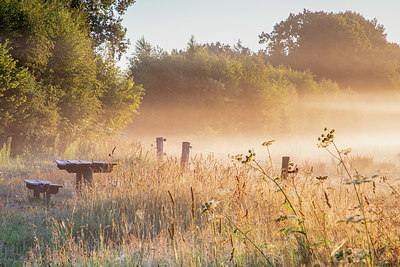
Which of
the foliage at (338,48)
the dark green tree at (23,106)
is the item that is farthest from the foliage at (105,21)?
the foliage at (338,48)

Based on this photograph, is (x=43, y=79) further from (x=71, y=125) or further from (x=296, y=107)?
(x=296, y=107)

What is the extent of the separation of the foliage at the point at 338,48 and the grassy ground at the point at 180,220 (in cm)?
3531

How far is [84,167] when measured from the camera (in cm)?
702

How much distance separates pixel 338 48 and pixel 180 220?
42034 mm

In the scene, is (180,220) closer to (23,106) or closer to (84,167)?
(84,167)

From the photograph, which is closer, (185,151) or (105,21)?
(185,151)

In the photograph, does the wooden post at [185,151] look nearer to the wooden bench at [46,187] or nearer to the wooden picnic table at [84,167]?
the wooden picnic table at [84,167]

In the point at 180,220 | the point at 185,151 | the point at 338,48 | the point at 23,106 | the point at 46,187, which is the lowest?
the point at 180,220

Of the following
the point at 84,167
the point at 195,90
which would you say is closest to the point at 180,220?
the point at 84,167

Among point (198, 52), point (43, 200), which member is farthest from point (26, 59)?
point (198, 52)

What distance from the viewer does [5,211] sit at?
612 cm

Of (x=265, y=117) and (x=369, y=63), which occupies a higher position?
(x=369, y=63)

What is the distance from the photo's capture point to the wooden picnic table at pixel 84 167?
680cm

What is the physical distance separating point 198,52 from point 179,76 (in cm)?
183
